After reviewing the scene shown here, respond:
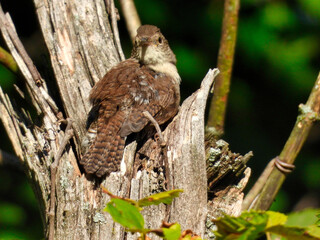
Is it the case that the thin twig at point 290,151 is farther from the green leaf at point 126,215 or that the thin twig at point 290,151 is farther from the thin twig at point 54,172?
the green leaf at point 126,215

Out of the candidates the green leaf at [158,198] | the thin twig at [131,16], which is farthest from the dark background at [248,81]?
the green leaf at [158,198]

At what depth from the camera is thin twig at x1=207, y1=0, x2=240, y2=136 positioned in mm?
3637

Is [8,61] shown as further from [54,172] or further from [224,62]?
[224,62]

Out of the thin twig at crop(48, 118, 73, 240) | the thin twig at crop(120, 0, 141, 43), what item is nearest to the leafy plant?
the thin twig at crop(48, 118, 73, 240)

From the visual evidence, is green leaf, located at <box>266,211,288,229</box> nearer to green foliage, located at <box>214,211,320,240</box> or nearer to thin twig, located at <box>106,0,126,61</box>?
green foliage, located at <box>214,211,320,240</box>

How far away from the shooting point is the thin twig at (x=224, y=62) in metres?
3.64

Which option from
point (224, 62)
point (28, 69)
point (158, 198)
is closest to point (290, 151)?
point (224, 62)

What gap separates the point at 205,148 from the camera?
256cm

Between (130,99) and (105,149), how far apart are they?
0.51m

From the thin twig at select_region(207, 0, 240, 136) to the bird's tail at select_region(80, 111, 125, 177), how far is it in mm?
918

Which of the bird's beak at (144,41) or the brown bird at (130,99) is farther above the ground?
the bird's beak at (144,41)

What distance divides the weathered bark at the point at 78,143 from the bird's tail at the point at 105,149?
52 mm

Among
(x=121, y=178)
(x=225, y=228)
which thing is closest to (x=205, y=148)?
(x=121, y=178)

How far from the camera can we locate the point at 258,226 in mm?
1079
